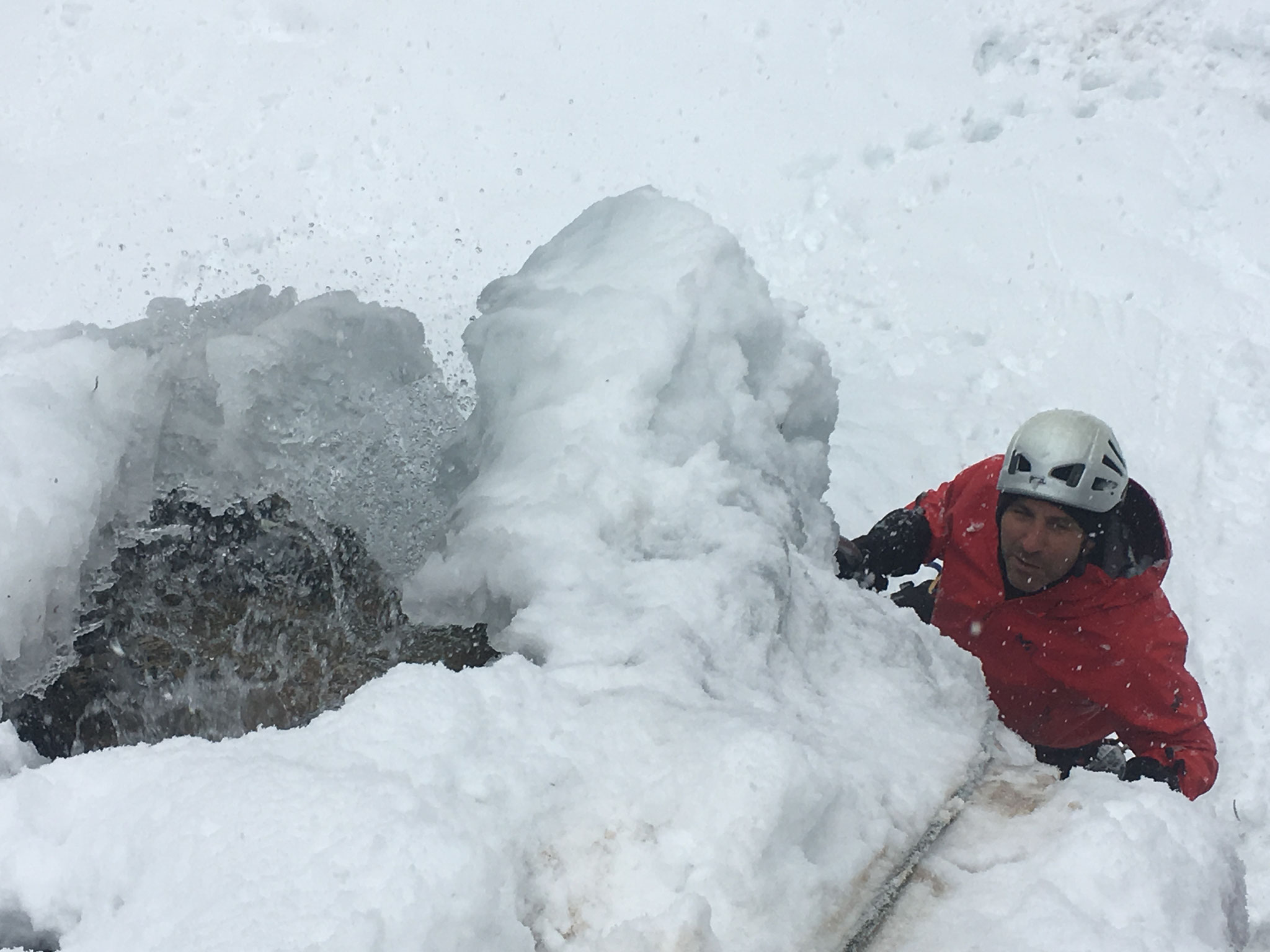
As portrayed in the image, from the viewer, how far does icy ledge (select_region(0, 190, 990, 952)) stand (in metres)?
1.39

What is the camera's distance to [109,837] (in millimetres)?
1477

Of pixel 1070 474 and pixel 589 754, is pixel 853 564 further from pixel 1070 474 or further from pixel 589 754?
pixel 589 754

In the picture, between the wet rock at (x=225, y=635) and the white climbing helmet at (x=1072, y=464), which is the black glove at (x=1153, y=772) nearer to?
the white climbing helmet at (x=1072, y=464)

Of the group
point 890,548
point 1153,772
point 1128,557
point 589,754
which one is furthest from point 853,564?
point 589,754

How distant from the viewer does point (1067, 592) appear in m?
2.90

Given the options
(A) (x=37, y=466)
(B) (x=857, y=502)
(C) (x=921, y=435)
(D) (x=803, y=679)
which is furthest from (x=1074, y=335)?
(A) (x=37, y=466)

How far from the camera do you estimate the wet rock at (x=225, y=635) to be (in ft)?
7.93

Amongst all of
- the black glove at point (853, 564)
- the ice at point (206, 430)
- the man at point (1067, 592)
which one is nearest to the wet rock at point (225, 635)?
the ice at point (206, 430)

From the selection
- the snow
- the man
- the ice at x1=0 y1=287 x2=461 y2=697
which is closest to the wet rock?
the ice at x1=0 y1=287 x2=461 y2=697

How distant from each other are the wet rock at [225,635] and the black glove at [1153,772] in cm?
171

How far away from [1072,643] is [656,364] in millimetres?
1532

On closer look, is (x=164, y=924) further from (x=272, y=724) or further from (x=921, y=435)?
(x=921, y=435)

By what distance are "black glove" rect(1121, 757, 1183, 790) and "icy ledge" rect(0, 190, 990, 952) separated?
54 centimetres

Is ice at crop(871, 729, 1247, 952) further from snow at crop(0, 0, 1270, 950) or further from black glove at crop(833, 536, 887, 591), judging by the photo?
black glove at crop(833, 536, 887, 591)
